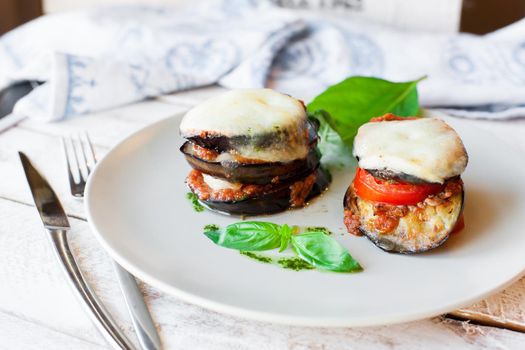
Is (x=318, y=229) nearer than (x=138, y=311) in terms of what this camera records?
No

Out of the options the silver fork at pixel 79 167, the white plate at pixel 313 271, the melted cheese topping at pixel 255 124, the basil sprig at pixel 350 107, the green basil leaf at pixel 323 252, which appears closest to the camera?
the white plate at pixel 313 271

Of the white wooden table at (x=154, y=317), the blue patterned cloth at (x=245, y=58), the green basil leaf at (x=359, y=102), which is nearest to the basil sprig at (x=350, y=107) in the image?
the green basil leaf at (x=359, y=102)

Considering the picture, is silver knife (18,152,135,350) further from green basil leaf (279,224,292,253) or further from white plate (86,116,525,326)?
green basil leaf (279,224,292,253)

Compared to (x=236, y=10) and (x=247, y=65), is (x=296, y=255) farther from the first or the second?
(x=236, y=10)

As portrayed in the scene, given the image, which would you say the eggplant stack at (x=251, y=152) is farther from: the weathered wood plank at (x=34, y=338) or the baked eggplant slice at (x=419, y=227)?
the weathered wood plank at (x=34, y=338)

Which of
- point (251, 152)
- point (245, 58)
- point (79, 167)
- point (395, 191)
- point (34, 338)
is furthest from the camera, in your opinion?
point (245, 58)

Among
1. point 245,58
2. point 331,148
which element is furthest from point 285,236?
point 245,58

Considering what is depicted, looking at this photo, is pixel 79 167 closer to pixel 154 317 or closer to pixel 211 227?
pixel 211 227

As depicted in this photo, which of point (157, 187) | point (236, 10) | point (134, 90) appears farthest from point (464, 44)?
point (157, 187)
